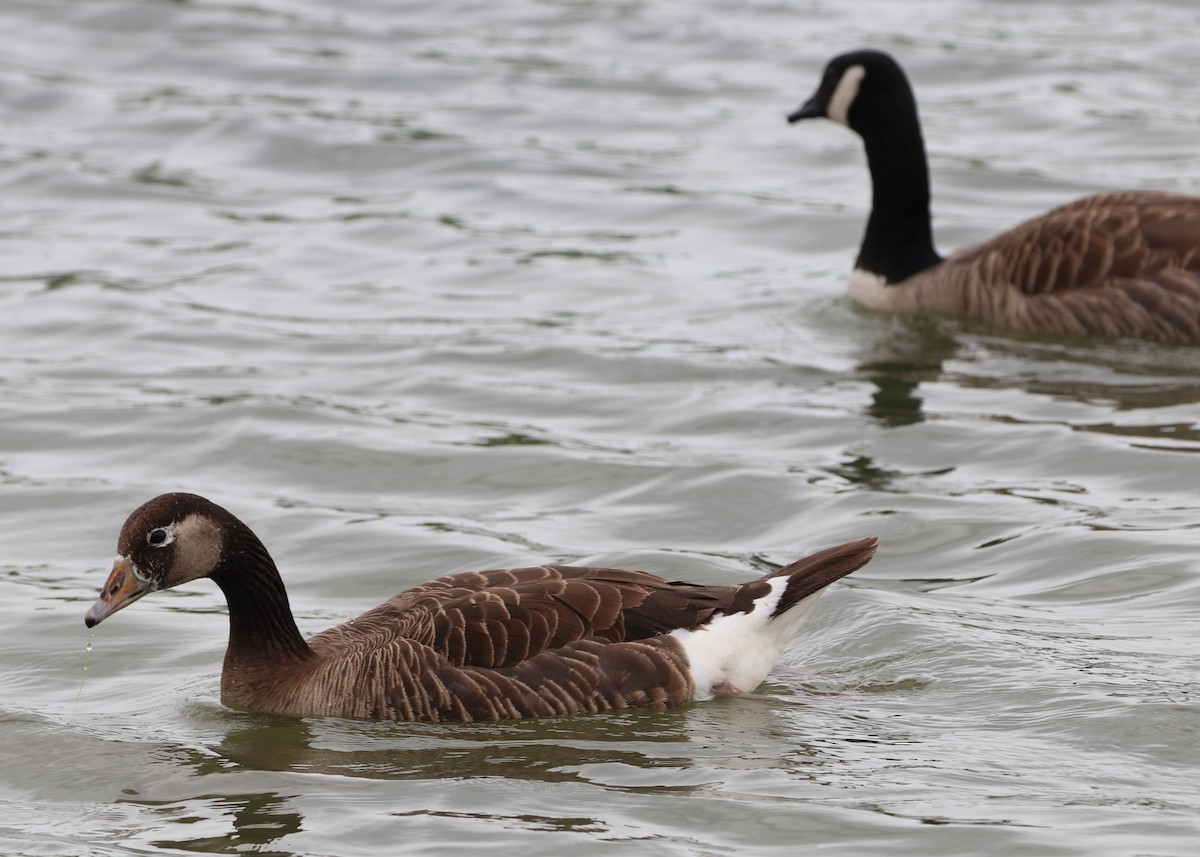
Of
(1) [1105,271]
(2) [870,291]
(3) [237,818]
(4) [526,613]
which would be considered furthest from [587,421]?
(3) [237,818]

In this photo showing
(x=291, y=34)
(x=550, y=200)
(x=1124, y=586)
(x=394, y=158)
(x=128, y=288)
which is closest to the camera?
(x=1124, y=586)

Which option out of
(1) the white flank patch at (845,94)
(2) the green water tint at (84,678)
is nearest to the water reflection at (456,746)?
(2) the green water tint at (84,678)

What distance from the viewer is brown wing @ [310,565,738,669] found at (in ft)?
29.5

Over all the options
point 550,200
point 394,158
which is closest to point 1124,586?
point 550,200

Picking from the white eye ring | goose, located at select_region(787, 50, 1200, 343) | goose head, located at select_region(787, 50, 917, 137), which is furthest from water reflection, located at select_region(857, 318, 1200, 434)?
the white eye ring

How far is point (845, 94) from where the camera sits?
1744 cm

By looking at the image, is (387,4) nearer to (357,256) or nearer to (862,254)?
(357,256)

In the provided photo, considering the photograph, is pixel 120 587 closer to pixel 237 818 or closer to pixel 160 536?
pixel 160 536

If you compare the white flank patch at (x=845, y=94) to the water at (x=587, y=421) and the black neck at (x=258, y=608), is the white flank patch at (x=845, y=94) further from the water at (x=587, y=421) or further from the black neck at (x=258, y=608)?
the black neck at (x=258, y=608)

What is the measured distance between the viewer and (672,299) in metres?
17.9

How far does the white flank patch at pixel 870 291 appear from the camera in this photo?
55.4 ft

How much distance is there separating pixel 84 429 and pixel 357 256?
18.1 feet

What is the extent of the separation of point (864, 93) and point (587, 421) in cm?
473

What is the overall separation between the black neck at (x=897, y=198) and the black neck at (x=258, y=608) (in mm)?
8860
